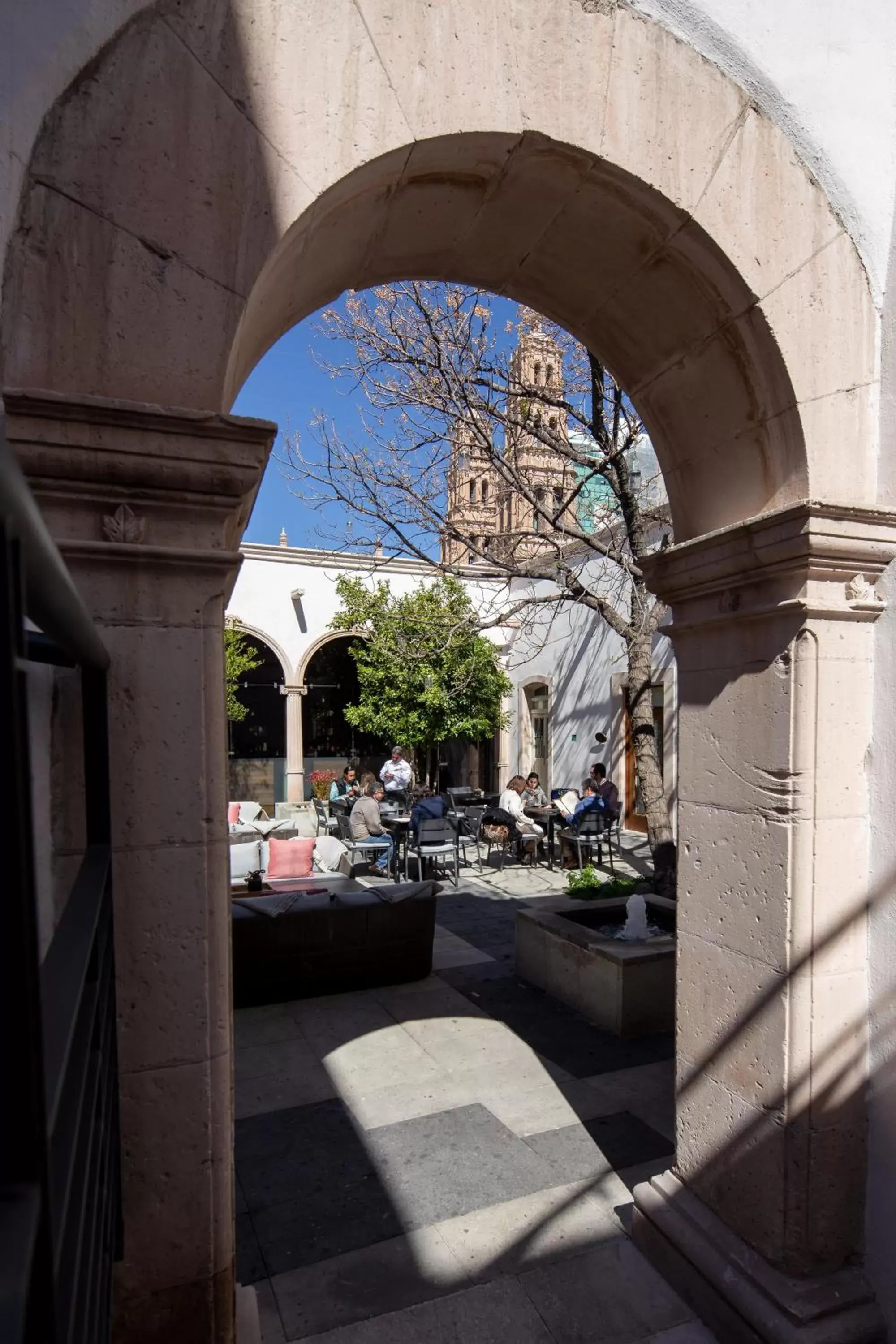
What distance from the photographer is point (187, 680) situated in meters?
2.02

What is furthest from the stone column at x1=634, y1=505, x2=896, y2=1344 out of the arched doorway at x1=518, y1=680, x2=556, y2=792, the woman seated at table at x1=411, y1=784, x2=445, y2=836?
the arched doorway at x1=518, y1=680, x2=556, y2=792

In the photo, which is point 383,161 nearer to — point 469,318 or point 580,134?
point 580,134

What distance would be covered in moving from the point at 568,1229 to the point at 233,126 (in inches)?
153

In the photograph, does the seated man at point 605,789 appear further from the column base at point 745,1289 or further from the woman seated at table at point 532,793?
the column base at point 745,1289

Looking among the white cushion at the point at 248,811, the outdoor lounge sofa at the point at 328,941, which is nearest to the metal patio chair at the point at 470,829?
the white cushion at the point at 248,811

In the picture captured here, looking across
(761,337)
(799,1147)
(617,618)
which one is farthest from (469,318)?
(799,1147)

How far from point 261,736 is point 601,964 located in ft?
46.5

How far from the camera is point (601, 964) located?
16.9 ft

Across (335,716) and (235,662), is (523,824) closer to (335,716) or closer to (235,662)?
(235,662)

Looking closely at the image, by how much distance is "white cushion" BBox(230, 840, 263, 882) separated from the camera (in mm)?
7480

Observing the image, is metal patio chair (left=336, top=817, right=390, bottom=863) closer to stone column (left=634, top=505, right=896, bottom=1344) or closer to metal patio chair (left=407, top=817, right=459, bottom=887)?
metal patio chair (left=407, top=817, right=459, bottom=887)

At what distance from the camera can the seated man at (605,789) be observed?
404 inches

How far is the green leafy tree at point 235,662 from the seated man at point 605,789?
6675 mm

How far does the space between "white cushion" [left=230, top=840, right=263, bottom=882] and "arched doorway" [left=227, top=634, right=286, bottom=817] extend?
878 cm
